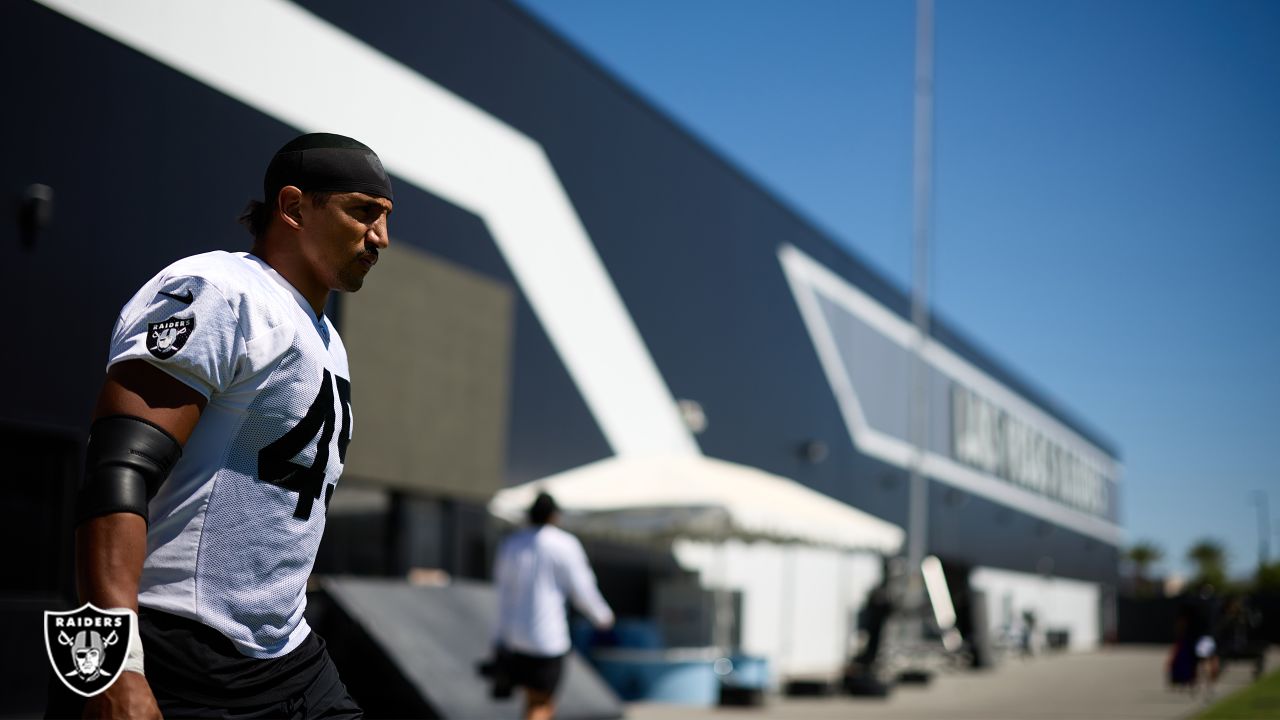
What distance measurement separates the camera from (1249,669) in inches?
1053

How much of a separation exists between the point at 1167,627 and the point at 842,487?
77.6ft

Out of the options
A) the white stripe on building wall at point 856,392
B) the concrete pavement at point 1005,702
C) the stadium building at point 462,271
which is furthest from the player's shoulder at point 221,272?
the white stripe on building wall at point 856,392

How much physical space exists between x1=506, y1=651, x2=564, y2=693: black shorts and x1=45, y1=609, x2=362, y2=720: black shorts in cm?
544

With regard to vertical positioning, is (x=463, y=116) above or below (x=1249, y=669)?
above

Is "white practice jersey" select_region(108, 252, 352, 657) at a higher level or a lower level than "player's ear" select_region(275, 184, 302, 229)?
lower

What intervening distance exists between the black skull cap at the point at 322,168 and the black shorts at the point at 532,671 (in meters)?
5.59

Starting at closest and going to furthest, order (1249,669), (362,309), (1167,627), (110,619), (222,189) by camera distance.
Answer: (110,619)
(222,189)
(362,309)
(1249,669)
(1167,627)

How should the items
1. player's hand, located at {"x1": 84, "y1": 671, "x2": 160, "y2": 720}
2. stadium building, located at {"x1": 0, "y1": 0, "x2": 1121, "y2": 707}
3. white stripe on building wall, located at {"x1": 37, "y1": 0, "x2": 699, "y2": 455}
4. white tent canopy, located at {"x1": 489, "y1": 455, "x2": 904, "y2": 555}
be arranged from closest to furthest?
player's hand, located at {"x1": 84, "y1": 671, "x2": 160, "y2": 720} → stadium building, located at {"x1": 0, "y1": 0, "x2": 1121, "y2": 707} → white stripe on building wall, located at {"x1": 37, "y1": 0, "x2": 699, "y2": 455} → white tent canopy, located at {"x1": 489, "y1": 455, "x2": 904, "y2": 555}

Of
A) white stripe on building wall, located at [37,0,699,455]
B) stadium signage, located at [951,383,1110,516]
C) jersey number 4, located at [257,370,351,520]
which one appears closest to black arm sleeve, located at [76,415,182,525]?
jersey number 4, located at [257,370,351,520]

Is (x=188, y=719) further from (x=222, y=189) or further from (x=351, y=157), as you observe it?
(x=222, y=189)

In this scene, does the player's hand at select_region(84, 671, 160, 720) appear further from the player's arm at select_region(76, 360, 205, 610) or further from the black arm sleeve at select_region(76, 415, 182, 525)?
the black arm sleeve at select_region(76, 415, 182, 525)

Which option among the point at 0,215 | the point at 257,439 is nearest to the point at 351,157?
the point at 257,439

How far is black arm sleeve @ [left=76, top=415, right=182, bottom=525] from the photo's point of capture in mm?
1988

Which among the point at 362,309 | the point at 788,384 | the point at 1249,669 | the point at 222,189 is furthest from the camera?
the point at 1249,669
